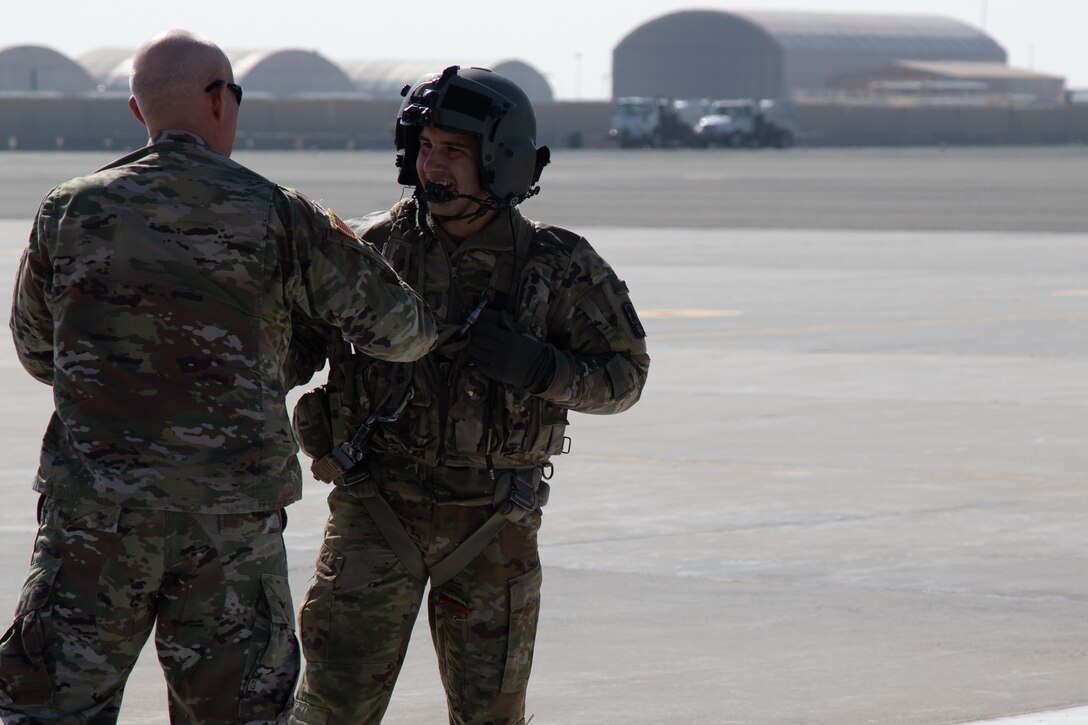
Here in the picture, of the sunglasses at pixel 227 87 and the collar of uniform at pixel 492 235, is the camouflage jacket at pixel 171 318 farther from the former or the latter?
the collar of uniform at pixel 492 235

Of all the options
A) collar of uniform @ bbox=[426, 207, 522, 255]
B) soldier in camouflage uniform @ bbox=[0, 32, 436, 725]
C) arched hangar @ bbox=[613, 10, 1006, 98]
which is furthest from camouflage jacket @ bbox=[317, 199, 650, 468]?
arched hangar @ bbox=[613, 10, 1006, 98]

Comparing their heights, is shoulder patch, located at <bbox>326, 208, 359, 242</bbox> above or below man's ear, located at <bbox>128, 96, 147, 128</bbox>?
below

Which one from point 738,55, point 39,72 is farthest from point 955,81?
point 39,72

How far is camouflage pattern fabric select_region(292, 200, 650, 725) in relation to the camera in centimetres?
459

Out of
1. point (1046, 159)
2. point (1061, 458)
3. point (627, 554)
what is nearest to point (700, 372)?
point (1061, 458)

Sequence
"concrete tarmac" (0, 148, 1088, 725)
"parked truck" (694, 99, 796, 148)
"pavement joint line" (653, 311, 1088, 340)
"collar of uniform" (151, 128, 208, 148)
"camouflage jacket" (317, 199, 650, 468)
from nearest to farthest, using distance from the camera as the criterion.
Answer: "collar of uniform" (151, 128, 208, 148)
"camouflage jacket" (317, 199, 650, 468)
"concrete tarmac" (0, 148, 1088, 725)
"pavement joint line" (653, 311, 1088, 340)
"parked truck" (694, 99, 796, 148)

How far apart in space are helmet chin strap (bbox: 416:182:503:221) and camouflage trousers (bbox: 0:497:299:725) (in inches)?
38.3

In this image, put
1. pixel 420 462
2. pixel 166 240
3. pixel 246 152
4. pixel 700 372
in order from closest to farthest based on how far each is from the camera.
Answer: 1. pixel 166 240
2. pixel 420 462
3. pixel 700 372
4. pixel 246 152

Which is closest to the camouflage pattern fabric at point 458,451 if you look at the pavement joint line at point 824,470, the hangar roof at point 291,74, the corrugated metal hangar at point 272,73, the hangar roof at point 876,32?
the pavement joint line at point 824,470

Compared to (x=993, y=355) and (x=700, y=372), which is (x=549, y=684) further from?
(x=993, y=355)

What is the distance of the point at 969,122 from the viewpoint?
118 meters

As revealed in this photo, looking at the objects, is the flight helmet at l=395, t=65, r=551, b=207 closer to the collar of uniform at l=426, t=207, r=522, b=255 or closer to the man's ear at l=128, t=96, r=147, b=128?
the collar of uniform at l=426, t=207, r=522, b=255

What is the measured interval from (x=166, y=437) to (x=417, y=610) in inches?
32.0

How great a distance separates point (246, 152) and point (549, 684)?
267 feet
